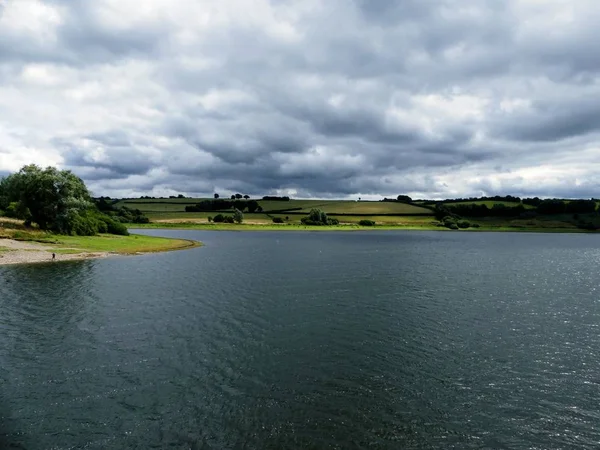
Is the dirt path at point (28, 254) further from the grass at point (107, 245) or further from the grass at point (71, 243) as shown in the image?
the grass at point (107, 245)

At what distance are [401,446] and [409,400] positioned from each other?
468cm

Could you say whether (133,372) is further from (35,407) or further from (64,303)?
(64,303)

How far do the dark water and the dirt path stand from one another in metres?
21.0

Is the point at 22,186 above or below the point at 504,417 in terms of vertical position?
above

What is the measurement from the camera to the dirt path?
237 ft

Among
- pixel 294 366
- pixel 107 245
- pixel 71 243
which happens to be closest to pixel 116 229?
pixel 107 245

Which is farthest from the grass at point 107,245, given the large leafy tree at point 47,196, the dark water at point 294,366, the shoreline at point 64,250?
the dark water at point 294,366

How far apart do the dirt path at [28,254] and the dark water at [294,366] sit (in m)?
21.0

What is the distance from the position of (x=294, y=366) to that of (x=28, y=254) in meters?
73.0

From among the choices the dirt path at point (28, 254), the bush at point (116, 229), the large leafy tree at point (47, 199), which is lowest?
the dirt path at point (28, 254)

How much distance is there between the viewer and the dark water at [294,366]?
18844 mm

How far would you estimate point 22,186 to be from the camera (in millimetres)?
101750

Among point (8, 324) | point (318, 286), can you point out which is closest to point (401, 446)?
point (8, 324)

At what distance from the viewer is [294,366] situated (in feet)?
87.8
